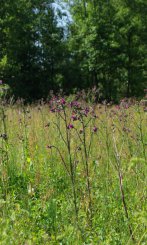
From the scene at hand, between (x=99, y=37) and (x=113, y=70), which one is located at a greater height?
(x=99, y=37)

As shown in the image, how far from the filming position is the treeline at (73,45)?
81.0ft

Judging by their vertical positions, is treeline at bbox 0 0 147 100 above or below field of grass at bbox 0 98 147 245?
above

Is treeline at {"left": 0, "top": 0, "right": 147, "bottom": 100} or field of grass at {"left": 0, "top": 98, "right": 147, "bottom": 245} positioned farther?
treeline at {"left": 0, "top": 0, "right": 147, "bottom": 100}

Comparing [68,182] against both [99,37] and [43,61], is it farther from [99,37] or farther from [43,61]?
[43,61]

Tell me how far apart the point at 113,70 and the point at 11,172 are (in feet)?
77.1

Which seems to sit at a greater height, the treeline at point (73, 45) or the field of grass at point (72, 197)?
the treeline at point (73, 45)

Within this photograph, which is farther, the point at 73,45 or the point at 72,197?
the point at 73,45

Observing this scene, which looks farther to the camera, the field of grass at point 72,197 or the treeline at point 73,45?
the treeline at point 73,45

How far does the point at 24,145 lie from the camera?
5020 millimetres

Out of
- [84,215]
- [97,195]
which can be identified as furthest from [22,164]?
[84,215]

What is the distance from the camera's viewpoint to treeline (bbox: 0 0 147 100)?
24.7 meters

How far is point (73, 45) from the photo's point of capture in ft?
89.3

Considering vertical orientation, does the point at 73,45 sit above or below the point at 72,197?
above

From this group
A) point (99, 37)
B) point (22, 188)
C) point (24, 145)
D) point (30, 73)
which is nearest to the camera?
point (22, 188)
